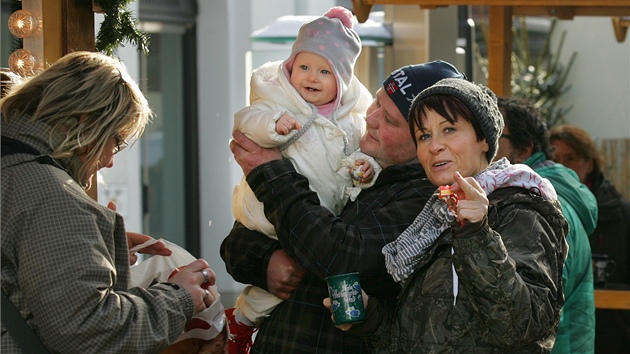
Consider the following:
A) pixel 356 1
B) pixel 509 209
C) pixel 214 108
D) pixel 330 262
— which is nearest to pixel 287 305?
pixel 330 262

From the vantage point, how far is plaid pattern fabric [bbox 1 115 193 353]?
7.32 ft

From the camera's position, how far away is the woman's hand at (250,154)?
9.76 ft

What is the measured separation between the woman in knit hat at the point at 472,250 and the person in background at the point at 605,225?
399cm

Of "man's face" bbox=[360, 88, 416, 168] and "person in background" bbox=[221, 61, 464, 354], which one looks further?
"man's face" bbox=[360, 88, 416, 168]

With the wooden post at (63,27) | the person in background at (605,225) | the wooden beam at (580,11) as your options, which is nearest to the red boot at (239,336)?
the wooden post at (63,27)

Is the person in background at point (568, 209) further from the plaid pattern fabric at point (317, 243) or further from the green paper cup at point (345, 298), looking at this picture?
the green paper cup at point (345, 298)

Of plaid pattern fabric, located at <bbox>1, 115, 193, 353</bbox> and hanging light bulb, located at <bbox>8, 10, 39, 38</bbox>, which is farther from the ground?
hanging light bulb, located at <bbox>8, 10, 39, 38</bbox>

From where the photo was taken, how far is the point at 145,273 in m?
2.94

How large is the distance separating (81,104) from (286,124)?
2.52 ft

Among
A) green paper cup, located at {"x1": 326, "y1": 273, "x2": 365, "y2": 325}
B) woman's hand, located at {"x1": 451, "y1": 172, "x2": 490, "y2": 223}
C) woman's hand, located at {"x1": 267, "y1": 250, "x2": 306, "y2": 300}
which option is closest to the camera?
Answer: woman's hand, located at {"x1": 451, "y1": 172, "x2": 490, "y2": 223}

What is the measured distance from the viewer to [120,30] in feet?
10.1

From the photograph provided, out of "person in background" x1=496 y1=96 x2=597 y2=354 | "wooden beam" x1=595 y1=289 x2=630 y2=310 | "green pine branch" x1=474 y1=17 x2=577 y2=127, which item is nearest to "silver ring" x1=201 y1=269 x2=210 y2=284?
"person in background" x1=496 y1=96 x2=597 y2=354

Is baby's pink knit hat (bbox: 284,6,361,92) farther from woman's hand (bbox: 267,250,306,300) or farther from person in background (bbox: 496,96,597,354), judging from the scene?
person in background (bbox: 496,96,597,354)

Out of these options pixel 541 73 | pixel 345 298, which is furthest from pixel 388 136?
pixel 541 73
